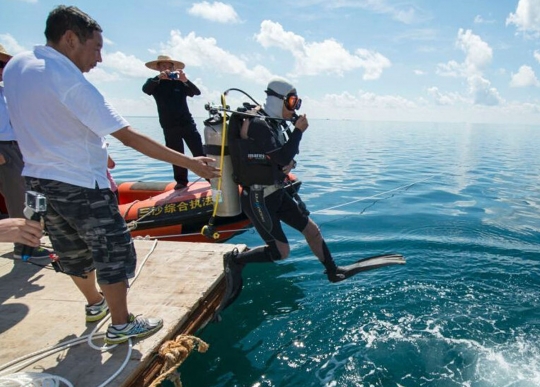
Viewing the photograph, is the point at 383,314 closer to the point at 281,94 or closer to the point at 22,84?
the point at 281,94

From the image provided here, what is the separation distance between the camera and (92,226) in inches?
89.9

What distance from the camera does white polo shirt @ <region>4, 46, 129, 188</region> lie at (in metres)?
2.01

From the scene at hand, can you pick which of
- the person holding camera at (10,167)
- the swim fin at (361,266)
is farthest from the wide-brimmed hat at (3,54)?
the swim fin at (361,266)

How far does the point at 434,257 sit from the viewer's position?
5527 millimetres

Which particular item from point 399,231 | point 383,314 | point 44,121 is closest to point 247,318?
point 383,314

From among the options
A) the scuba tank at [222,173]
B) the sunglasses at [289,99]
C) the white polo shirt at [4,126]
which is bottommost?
the scuba tank at [222,173]

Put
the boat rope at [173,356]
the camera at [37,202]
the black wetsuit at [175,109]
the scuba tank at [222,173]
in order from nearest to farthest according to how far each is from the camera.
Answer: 1. the camera at [37,202]
2. the boat rope at [173,356]
3. the scuba tank at [222,173]
4. the black wetsuit at [175,109]

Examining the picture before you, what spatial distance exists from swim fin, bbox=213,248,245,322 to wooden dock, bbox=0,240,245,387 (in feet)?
0.27

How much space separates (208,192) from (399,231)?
12.6 feet

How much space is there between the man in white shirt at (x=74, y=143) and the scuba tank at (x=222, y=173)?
1.32 m

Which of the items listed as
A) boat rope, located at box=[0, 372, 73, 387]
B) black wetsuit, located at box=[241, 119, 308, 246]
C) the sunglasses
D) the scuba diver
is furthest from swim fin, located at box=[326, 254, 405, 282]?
boat rope, located at box=[0, 372, 73, 387]

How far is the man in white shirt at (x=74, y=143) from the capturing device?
6.65ft

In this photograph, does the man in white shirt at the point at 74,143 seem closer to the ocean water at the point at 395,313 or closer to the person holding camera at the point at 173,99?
the ocean water at the point at 395,313

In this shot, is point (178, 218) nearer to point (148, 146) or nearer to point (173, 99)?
point (173, 99)
